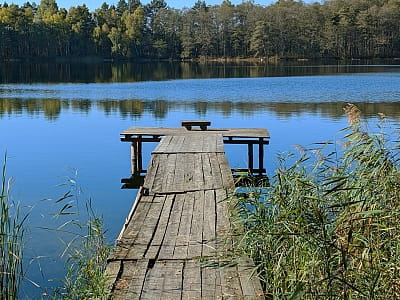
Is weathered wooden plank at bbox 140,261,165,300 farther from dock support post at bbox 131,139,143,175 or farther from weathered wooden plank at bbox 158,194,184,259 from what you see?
dock support post at bbox 131,139,143,175

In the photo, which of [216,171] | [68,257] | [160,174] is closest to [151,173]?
[160,174]

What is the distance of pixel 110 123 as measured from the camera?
16.6 m

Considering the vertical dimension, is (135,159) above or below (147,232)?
below

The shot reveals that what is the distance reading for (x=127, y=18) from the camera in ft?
263

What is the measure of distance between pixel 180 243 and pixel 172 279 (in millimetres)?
709

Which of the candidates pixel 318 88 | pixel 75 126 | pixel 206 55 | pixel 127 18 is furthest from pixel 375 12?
pixel 75 126

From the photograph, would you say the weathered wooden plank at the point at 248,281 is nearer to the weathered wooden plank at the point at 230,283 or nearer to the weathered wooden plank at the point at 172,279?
the weathered wooden plank at the point at 230,283

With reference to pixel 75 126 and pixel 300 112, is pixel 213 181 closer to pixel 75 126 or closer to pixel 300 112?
pixel 75 126

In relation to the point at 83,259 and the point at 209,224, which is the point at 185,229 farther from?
the point at 83,259

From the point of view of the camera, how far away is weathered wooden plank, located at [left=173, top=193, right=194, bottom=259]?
4270 mm

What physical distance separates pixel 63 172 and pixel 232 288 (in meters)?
7.19

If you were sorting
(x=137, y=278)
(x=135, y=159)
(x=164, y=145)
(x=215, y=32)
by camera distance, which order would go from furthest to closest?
(x=215, y=32), (x=135, y=159), (x=164, y=145), (x=137, y=278)

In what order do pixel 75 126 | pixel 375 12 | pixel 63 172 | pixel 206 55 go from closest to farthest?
pixel 63 172
pixel 75 126
pixel 375 12
pixel 206 55

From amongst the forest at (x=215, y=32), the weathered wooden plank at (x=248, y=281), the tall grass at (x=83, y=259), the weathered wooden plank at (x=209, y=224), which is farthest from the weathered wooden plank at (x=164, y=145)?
the forest at (x=215, y=32)
